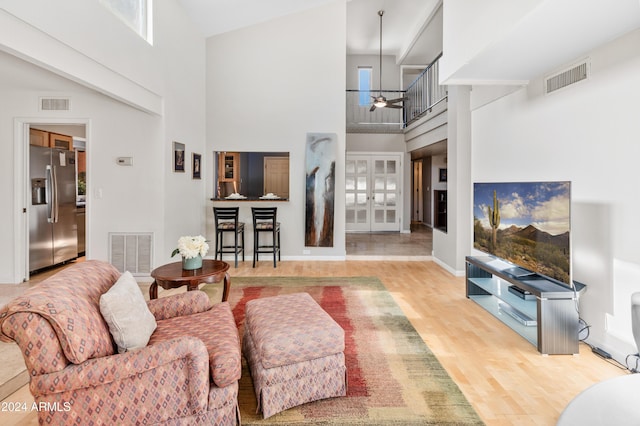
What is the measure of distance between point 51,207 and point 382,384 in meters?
5.32

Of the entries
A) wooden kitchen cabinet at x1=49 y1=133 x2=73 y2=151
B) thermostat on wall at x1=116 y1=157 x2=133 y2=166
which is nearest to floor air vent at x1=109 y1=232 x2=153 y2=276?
thermostat on wall at x1=116 y1=157 x2=133 y2=166

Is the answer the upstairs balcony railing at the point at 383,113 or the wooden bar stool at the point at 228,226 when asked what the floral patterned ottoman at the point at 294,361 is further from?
the upstairs balcony railing at the point at 383,113

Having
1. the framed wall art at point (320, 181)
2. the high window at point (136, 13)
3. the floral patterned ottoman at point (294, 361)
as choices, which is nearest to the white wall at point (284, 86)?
the framed wall art at point (320, 181)

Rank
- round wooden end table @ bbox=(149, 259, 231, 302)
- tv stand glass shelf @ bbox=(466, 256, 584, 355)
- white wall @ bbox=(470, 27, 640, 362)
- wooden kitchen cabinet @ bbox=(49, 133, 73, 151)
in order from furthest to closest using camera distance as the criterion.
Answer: wooden kitchen cabinet @ bbox=(49, 133, 73, 151)
round wooden end table @ bbox=(149, 259, 231, 302)
tv stand glass shelf @ bbox=(466, 256, 584, 355)
white wall @ bbox=(470, 27, 640, 362)

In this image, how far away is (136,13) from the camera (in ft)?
13.7

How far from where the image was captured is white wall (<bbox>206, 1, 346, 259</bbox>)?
6.38 metres

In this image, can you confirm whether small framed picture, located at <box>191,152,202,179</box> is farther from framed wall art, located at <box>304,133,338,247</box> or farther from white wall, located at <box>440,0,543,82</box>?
white wall, located at <box>440,0,543,82</box>

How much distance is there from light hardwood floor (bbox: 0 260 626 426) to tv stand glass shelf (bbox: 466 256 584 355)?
10cm

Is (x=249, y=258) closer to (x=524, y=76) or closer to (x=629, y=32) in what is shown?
(x=524, y=76)

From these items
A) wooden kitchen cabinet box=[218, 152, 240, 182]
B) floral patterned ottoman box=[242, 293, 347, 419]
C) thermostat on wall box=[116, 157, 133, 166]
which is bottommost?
floral patterned ottoman box=[242, 293, 347, 419]

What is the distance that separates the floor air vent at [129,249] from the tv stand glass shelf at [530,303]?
4073mm

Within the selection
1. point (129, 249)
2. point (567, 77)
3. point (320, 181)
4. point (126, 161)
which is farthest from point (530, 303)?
point (126, 161)

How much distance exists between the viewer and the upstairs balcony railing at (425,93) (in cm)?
694

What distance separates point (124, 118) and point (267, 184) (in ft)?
17.2
